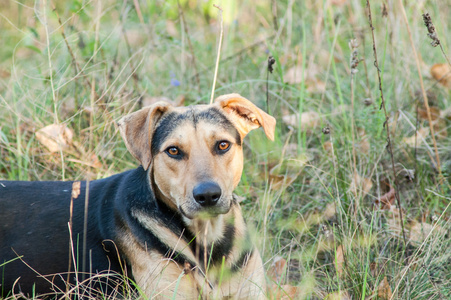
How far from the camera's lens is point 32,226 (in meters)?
3.71

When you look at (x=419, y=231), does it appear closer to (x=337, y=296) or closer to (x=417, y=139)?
(x=337, y=296)

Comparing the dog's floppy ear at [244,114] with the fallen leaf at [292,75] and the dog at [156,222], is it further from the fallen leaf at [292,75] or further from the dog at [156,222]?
the fallen leaf at [292,75]

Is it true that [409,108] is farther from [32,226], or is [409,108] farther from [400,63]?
[32,226]

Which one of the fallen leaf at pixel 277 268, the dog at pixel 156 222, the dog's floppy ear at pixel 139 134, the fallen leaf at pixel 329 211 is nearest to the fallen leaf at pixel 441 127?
the fallen leaf at pixel 329 211

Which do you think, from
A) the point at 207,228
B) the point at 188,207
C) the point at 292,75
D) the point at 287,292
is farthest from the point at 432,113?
the point at 188,207

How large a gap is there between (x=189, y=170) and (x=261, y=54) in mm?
3566

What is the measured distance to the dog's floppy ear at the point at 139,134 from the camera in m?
3.39

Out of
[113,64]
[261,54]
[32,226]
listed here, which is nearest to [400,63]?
[261,54]

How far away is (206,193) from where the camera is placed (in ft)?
10.3

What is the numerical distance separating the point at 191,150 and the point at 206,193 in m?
0.39

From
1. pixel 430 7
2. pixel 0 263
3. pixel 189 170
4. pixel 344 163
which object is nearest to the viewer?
pixel 189 170

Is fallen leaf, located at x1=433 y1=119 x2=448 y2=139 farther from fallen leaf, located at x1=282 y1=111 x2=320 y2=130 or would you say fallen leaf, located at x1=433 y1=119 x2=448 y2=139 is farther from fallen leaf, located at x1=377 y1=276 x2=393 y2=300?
fallen leaf, located at x1=377 y1=276 x2=393 y2=300

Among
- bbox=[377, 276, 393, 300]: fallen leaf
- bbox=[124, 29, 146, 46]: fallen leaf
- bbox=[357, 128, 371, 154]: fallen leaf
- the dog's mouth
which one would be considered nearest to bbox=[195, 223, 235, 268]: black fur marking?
the dog's mouth

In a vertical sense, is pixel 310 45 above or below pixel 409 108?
above
